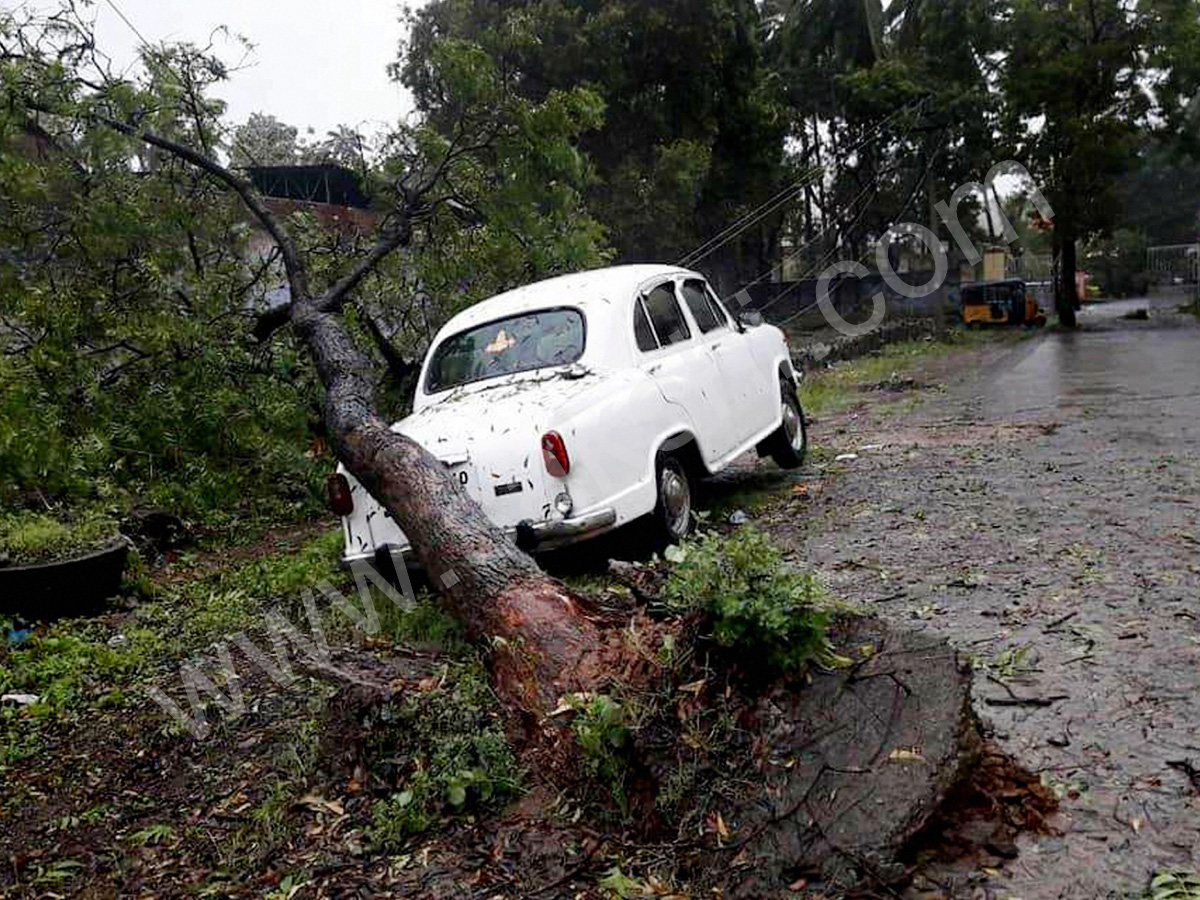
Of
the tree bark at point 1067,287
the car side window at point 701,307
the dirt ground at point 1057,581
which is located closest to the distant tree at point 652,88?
the tree bark at point 1067,287

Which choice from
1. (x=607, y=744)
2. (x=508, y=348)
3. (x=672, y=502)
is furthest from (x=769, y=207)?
(x=607, y=744)

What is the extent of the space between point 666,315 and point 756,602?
4.06 m

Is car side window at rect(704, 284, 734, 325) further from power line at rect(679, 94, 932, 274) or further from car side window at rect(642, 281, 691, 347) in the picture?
power line at rect(679, 94, 932, 274)

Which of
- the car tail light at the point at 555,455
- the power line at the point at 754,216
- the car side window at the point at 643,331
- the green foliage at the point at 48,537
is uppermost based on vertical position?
the power line at the point at 754,216

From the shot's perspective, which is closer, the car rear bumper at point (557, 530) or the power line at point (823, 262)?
the car rear bumper at point (557, 530)

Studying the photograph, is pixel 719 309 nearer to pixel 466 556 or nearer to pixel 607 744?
pixel 466 556

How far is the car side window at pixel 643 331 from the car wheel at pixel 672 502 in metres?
0.74

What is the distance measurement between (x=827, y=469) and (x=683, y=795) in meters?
5.94

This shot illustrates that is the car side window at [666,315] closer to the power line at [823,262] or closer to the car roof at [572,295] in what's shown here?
the car roof at [572,295]

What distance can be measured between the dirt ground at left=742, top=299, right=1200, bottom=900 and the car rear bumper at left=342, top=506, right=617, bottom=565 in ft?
4.04

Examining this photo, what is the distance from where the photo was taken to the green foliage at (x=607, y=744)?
2998 millimetres

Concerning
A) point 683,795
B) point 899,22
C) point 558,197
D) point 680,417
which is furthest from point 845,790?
point 899,22

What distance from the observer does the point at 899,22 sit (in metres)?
30.5

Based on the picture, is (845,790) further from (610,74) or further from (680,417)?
(610,74)
